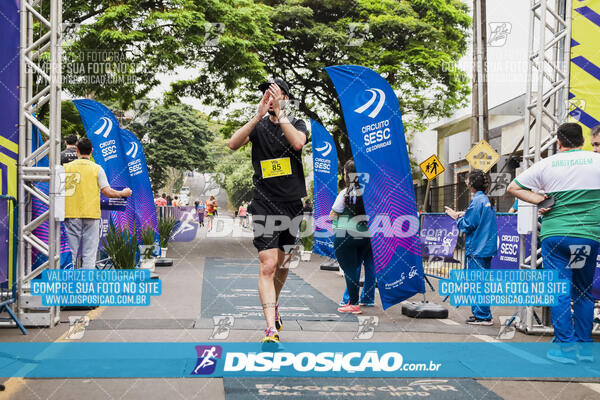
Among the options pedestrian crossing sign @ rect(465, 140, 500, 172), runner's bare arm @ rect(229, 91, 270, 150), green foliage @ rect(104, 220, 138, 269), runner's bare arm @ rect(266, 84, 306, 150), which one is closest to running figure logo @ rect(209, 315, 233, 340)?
runner's bare arm @ rect(229, 91, 270, 150)

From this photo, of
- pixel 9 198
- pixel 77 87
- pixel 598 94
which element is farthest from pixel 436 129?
pixel 9 198

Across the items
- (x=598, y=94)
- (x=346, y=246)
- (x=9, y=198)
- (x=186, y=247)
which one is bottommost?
(x=186, y=247)

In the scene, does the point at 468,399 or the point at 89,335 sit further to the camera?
the point at 89,335

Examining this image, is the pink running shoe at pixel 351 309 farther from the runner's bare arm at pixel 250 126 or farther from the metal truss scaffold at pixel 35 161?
the metal truss scaffold at pixel 35 161

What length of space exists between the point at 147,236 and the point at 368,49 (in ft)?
42.9

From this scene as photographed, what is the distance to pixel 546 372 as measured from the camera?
4602 mm

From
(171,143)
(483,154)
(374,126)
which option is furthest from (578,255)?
(171,143)

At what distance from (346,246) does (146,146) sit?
35.9 meters

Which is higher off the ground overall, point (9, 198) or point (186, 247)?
point (9, 198)

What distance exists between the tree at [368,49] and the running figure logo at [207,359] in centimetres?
1750

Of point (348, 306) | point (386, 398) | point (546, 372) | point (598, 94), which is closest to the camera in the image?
point (386, 398)

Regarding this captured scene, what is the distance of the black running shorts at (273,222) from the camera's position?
513 cm

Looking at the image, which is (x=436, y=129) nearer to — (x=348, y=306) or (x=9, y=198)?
(x=348, y=306)

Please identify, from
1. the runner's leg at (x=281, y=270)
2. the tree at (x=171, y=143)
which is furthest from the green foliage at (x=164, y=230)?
the tree at (x=171, y=143)
